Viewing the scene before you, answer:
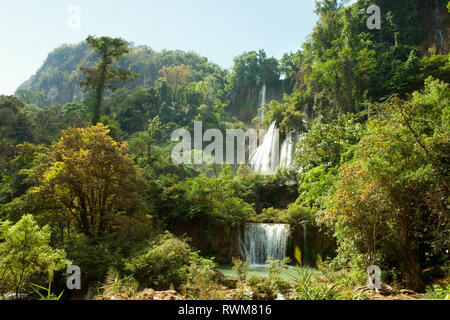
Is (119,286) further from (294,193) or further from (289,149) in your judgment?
(289,149)

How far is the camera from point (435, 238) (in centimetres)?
614

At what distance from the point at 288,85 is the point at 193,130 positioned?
17323 millimetres

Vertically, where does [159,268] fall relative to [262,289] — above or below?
below

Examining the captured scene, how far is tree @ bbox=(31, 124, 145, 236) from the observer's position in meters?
9.15

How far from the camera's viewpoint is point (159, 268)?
7348mm

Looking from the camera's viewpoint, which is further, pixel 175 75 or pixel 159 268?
pixel 175 75

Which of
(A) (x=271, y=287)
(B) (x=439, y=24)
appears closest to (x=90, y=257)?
(A) (x=271, y=287)

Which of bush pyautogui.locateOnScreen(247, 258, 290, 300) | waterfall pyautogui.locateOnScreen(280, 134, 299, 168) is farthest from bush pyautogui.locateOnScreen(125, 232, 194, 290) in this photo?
waterfall pyautogui.locateOnScreen(280, 134, 299, 168)

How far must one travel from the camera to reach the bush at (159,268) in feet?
23.3

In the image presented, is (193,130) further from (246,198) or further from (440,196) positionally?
(440,196)

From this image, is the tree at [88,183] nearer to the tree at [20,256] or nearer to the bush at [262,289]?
the tree at [20,256]

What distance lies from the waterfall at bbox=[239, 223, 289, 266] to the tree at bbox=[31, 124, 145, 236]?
289 inches

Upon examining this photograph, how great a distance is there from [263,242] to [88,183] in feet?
31.6
